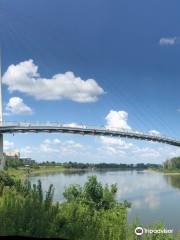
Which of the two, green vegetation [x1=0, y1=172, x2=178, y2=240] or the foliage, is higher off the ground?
the foliage

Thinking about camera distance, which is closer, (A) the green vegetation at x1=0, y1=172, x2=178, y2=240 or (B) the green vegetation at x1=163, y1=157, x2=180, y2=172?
(A) the green vegetation at x1=0, y1=172, x2=178, y2=240

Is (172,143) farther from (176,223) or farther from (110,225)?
(110,225)

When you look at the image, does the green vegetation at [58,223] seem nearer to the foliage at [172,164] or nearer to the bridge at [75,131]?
the bridge at [75,131]

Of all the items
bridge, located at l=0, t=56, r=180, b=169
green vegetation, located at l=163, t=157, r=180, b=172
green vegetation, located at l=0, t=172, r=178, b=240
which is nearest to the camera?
green vegetation, located at l=0, t=172, r=178, b=240

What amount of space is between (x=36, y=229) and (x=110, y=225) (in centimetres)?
318

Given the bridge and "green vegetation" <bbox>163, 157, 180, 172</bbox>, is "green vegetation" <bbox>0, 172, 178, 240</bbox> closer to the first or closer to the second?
the bridge

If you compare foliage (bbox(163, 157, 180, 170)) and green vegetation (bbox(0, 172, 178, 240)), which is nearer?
green vegetation (bbox(0, 172, 178, 240))

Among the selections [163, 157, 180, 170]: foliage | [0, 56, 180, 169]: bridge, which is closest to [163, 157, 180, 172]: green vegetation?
[163, 157, 180, 170]: foliage

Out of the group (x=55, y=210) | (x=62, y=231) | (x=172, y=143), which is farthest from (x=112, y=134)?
(x=62, y=231)

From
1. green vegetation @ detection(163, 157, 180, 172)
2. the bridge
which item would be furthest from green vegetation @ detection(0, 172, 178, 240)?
green vegetation @ detection(163, 157, 180, 172)

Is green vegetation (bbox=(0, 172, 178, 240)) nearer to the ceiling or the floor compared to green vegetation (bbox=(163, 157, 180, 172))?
nearer to the floor

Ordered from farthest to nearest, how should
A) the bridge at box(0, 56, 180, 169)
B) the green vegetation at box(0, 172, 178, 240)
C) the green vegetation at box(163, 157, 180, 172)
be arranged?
the green vegetation at box(163, 157, 180, 172) → the bridge at box(0, 56, 180, 169) → the green vegetation at box(0, 172, 178, 240)

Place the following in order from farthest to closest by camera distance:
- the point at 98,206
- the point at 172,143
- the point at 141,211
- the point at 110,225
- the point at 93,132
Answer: the point at 172,143, the point at 93,132, the point at 141,211, the point at 98,206, the point at 110,225

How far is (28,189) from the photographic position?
25.0m
